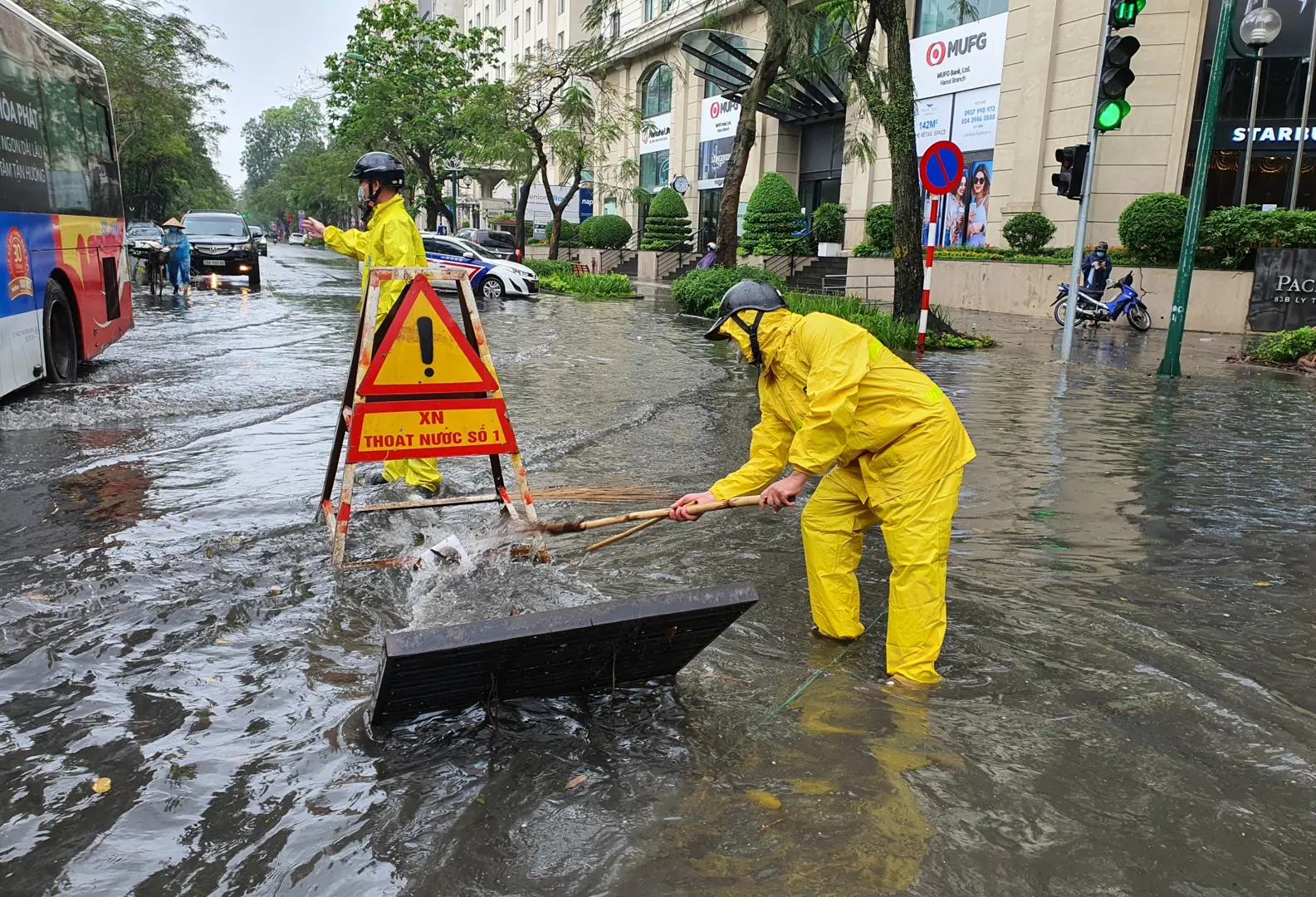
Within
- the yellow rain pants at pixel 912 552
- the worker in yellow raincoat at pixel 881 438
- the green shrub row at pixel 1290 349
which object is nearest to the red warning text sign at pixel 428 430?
Result: the worker in yellow raincoat at pixel 881 438

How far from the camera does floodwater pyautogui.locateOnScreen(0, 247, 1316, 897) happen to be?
252 centimetres

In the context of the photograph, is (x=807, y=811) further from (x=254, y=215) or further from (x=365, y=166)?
(x=254, y=215)

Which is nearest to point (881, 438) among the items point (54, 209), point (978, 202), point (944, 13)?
point (54, 209)

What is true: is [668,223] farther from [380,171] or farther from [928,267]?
[380,171]

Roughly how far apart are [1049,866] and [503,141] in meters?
28.9

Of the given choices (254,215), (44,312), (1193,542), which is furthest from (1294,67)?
(254,215)

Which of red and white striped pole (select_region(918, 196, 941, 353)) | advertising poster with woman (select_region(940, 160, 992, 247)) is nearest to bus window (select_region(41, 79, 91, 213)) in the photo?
red and white striped pole (select_region(918, 196, 941, 353))

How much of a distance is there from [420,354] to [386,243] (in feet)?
4.68

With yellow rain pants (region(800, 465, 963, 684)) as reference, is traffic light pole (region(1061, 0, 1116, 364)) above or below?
above

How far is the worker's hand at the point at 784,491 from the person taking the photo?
352 centimetres

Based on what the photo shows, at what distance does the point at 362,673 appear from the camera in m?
3.54

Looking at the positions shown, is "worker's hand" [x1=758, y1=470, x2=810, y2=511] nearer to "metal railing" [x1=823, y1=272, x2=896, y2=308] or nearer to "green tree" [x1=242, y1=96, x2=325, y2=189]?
"metal railing" [x1=823, y1=272, x2=896, y2=308]

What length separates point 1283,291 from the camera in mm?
16562

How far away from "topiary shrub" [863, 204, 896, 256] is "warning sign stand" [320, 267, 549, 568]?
21327mm
